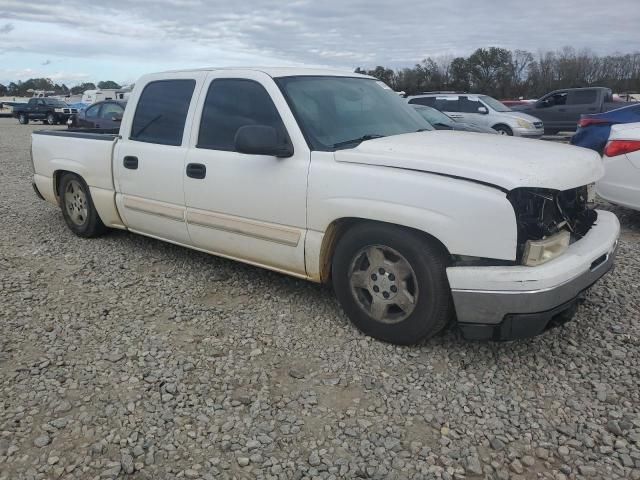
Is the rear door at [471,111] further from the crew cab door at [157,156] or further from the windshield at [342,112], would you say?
the crew cab door at [157,156]

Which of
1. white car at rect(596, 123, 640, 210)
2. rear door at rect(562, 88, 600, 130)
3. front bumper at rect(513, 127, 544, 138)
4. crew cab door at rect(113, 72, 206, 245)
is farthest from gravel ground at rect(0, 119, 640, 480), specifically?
rear door at rect(562, 88, 600, 130)

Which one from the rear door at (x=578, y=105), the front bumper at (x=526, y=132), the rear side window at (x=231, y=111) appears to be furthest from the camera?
the rear door at (x=578, y=105)

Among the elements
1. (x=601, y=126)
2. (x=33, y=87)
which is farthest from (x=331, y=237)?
(x=33, y=87)

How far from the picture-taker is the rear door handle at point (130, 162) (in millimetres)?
4980

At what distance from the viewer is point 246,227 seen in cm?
418

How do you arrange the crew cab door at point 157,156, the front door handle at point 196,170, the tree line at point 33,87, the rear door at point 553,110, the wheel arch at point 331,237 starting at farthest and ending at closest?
the tree line at point 33,87, the rear door at point 553,110, the crew cab door at point 157,156, the front door handle at point 196,170, the wheel arch at point 331,237

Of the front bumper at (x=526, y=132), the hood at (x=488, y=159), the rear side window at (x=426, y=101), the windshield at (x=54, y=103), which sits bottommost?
the front bumper at (x=526, y=132)

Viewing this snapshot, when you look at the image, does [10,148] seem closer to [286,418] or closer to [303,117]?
[303,117]

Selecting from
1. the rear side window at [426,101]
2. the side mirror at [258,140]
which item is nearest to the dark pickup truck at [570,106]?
the rear side window at [426,101]

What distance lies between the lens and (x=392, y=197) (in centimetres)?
332

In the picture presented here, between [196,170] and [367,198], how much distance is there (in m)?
1.63

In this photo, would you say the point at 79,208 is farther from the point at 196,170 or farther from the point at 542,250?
the point at 542,250

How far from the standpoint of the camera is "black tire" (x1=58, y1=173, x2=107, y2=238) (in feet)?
19.2

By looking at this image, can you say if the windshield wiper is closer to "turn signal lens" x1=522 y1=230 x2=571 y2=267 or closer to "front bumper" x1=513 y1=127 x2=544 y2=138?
"turn signal lens" x1=522 y1=230 x2=571 y2=267
